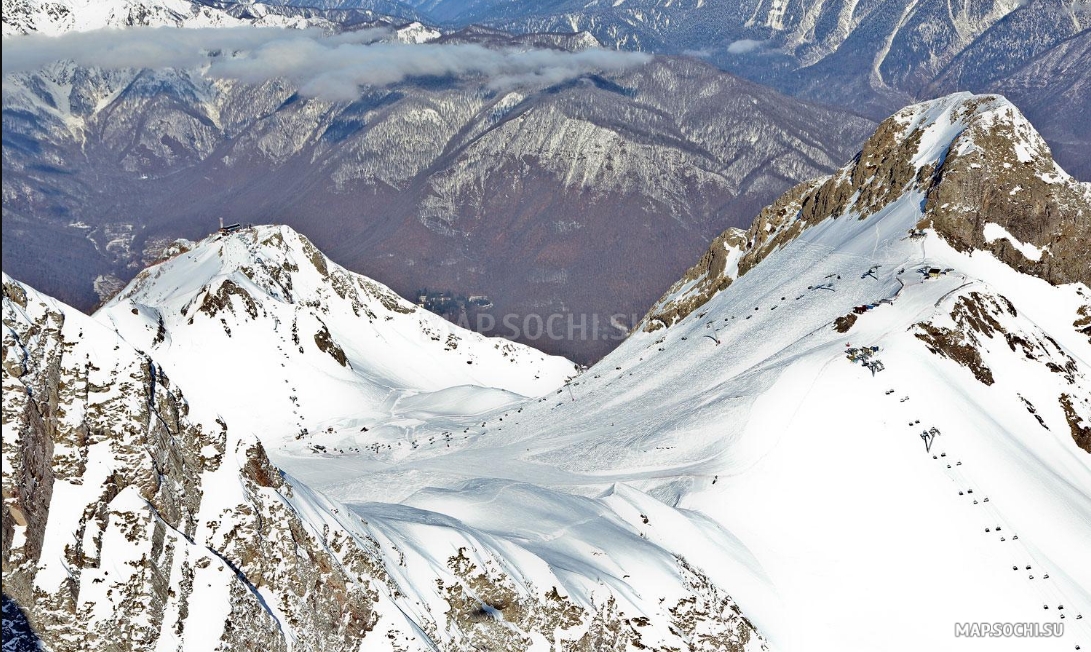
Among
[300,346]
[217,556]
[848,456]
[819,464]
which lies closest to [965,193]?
[848,456]

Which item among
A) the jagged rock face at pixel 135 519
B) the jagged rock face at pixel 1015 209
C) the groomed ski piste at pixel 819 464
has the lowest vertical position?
the jagged rock face at pixel 135 519

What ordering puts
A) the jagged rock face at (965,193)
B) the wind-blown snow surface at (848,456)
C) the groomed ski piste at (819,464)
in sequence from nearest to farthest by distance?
the groomed ski piste at (819,464)
the wind-blown snow surface at (848,456)
the jagged rock face at (965,193)

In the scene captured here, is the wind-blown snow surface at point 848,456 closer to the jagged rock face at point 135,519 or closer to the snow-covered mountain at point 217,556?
the snow-covered mountain at point 217,556

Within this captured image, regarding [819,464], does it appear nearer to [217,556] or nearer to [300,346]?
[217,556]

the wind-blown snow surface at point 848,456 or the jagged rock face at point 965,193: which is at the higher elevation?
the jagged rock face at point 965,193

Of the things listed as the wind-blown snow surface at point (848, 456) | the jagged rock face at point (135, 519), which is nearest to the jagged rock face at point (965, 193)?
the wind-blown snow surface at point (848, 456)

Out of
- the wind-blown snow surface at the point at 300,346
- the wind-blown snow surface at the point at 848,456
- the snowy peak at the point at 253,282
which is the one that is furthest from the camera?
the snowy peak at the point at 253,282
